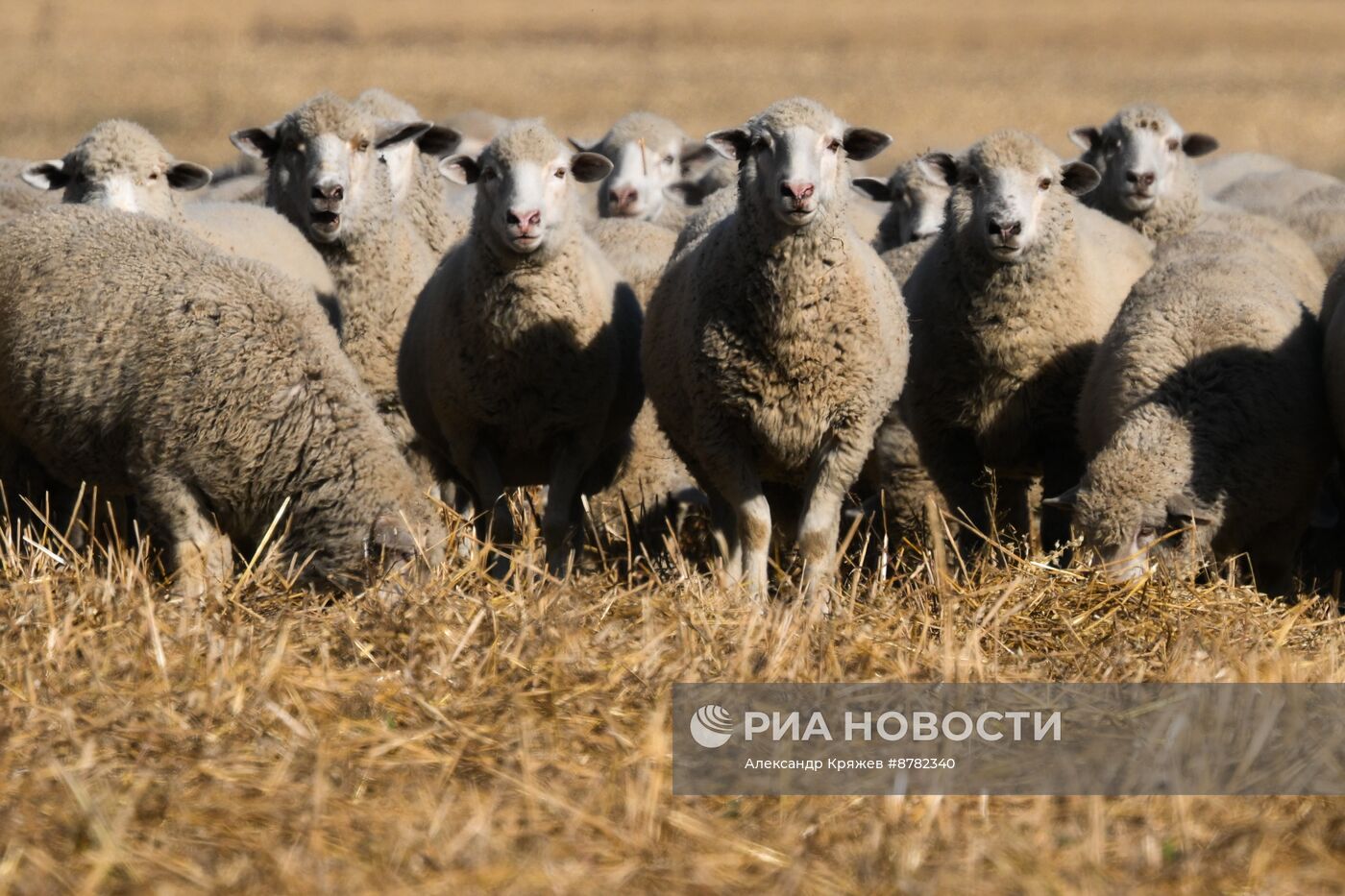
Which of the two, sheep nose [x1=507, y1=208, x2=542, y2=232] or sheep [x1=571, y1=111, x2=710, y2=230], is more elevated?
sheep nose [x1=507, y1=208, x2=542, y2=232]

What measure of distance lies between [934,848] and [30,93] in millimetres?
29311

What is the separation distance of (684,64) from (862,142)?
110ft

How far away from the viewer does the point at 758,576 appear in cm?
586

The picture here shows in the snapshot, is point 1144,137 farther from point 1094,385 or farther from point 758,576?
point 758,576

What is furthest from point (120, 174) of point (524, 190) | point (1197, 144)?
point (1197, 144)

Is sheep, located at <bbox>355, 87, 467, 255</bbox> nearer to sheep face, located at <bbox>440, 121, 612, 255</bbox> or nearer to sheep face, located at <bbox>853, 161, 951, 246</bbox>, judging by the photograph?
sheep face, located at <bbox>440, 121, 612, 255</bbox>

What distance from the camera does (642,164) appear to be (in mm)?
10453

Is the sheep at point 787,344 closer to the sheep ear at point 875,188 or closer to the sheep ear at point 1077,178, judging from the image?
the sheep ear at point 1077,178

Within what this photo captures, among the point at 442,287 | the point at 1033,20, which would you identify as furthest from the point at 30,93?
the point at 1033,20

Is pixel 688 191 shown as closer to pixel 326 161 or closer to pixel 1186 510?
pixel 326 161

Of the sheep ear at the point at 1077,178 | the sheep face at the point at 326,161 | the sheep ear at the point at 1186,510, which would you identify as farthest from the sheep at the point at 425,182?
the sheep ear at the point at 1186,510

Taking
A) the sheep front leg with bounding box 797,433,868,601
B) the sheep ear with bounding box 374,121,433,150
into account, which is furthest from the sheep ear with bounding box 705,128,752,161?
the sheep ear with bounding box 374,121,433,150

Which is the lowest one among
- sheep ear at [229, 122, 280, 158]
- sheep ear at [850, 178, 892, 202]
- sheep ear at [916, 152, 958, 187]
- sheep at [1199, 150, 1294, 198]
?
sheep at [1199, 150, 1294, 198]

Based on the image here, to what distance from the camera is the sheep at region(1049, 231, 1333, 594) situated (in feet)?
19.0
